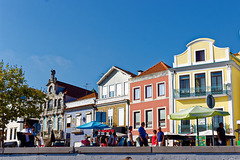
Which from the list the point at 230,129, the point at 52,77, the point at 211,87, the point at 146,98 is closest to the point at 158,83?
the point at 146,98

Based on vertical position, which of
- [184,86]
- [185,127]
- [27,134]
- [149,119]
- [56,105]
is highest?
[184,86]

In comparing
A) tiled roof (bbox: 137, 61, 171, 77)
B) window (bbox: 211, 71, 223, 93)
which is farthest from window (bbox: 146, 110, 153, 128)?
window (bbox: 211, 71, 223, 93)

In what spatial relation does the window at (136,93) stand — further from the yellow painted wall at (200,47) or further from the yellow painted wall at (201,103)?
the yellow painted wall at (200,47)

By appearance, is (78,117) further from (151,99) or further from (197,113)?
(197,113)

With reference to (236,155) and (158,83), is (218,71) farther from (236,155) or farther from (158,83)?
(236,155)

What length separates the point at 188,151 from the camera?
34.2 ft

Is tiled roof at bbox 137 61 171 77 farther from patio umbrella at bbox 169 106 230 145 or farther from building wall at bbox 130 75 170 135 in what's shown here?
patio umbrella at bbox 169 106 230 145

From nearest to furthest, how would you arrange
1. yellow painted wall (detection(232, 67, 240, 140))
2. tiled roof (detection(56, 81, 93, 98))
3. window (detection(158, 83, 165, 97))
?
yellow painted wall (detection(232, 67, 240, 140))
window (detection(158, 83, 165, 97))
tiled roof (detection(56, 81, 93, 98))

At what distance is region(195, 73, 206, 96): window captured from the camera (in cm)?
3188

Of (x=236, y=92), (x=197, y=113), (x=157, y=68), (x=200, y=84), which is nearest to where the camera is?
(x=197, y=113)

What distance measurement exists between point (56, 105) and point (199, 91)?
23358 millimetres

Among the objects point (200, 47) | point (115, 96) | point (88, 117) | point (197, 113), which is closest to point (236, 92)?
point (200, 47)

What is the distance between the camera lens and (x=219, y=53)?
32.0 meters

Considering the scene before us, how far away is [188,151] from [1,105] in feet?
81.6
